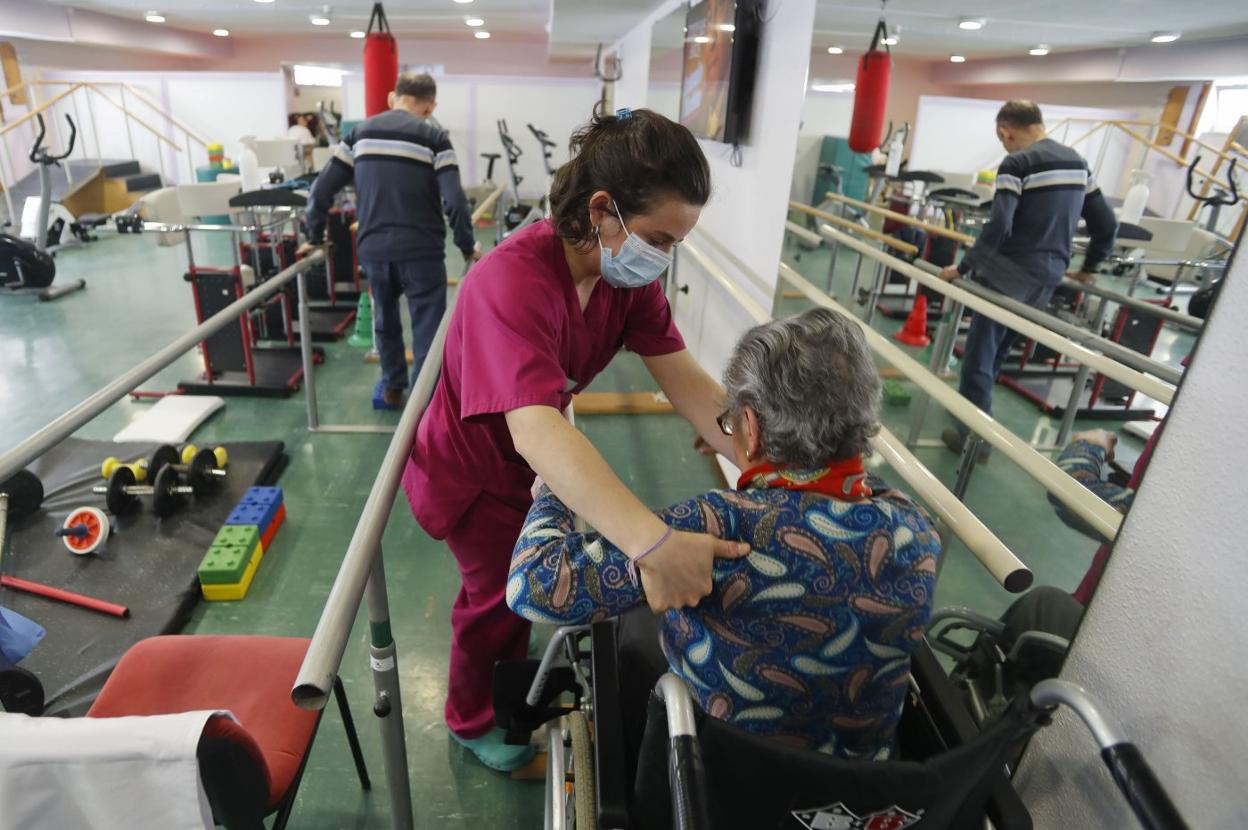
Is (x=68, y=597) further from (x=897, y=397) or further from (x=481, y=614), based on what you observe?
(x=897, y=397)

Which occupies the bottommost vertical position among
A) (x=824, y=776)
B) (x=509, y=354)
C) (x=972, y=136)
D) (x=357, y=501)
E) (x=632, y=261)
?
(x=357, y=501)

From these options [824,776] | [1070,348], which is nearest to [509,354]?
[824,776]

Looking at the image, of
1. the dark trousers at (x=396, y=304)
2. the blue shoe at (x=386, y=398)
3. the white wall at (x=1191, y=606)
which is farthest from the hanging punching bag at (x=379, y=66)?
the white wall at (x=1191, y=606)

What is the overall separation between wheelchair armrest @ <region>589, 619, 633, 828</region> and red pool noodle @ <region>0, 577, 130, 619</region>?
1858 mm

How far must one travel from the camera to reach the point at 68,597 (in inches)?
85.9

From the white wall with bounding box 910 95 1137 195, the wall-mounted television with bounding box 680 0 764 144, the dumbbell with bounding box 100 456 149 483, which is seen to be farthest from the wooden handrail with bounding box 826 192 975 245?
the dumbbell with bounding box 100 456 149 483

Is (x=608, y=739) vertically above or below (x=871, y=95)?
below

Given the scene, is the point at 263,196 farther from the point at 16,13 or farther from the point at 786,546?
the point at 16,13

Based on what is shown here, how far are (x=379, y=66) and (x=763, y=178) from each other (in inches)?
109

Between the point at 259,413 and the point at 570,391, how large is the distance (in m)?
2.93

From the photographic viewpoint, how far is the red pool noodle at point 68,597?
215 cm

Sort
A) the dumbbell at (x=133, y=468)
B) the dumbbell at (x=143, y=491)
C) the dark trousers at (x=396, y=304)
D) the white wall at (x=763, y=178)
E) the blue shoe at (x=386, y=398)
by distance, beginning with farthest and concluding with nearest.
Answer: the blue shoe at (x=386, y=398), the dark trousers at (x=396, y=304), the dumbbell at (x=133, y=468), the dumbbell at (x=143, y=491), the white wall at (x=763, y=178)

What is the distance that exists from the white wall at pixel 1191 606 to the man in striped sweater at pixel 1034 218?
6.06 feet

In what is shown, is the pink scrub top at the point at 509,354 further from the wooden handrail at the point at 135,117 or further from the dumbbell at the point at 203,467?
the wooden handrail at the point at 135,117
